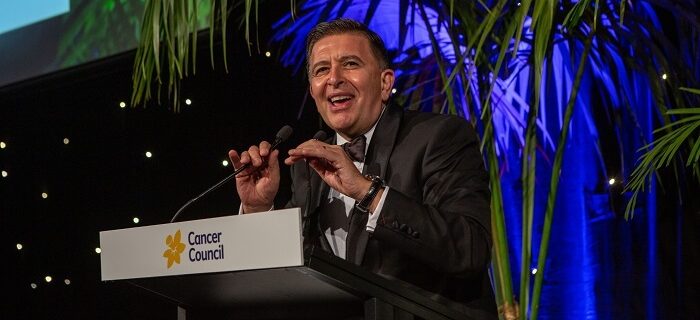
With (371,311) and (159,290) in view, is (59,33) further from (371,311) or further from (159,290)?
(371,311)

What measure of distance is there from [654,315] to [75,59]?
8.71 feet

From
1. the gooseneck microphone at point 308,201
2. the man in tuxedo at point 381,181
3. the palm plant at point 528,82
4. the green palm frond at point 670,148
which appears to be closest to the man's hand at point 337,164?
the man in tuxedo at point 381,181

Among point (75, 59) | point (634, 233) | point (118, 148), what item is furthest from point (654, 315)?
point (75, 59)

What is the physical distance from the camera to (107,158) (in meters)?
4.08

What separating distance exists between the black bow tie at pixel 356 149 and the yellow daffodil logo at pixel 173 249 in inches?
21.8

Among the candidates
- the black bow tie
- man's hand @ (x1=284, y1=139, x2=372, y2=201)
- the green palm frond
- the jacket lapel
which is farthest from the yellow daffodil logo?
the green palm frond

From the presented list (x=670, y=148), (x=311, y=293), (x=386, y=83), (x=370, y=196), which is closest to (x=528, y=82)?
(x=386, y=83)

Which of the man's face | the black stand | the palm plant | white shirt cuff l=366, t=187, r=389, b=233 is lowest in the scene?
the black stand

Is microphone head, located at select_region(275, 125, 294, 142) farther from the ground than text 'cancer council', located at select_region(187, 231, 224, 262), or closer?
farther from the ground

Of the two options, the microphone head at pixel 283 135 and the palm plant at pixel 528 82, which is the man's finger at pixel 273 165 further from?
the palm plant at pixel 528 82

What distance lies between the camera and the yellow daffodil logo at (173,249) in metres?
1.28

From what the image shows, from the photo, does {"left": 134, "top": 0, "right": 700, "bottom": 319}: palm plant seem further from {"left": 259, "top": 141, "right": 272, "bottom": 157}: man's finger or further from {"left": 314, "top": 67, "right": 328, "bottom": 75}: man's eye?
{"left": 259, "top": 141, "right": 272, "bottom": 157}: man's finger

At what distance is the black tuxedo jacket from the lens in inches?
56.7

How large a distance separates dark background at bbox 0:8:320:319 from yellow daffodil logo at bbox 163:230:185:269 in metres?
2.19
